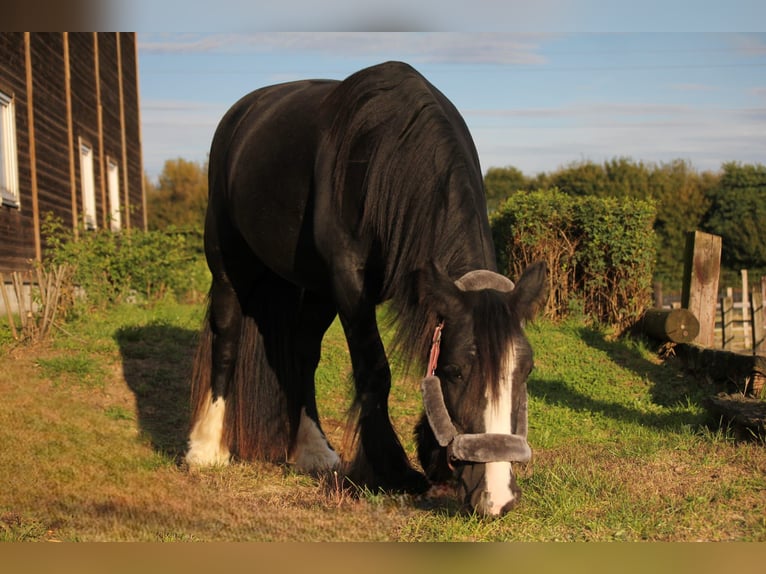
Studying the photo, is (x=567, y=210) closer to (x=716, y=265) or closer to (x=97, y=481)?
(x=716, y=265)

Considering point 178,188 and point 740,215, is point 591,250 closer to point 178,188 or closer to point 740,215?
point 740,215

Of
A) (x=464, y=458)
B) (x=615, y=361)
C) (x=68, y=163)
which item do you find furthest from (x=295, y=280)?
(x=68, y=163)

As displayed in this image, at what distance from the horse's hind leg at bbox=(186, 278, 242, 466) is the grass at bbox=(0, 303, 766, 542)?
36cm

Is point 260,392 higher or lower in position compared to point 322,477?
higher

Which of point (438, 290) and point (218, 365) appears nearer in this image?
point (438, 290)

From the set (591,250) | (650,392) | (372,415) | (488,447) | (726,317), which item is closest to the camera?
(488,447)

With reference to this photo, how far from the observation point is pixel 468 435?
128 inches

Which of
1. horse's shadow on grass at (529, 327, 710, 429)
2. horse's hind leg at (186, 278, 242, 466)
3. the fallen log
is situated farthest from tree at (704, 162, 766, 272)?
horse's hind leg at (186, 278, 242, 466)

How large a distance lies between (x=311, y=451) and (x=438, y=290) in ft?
8.33

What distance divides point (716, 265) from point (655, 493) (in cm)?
650

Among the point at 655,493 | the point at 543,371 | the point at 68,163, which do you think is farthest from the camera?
the point at 68,163

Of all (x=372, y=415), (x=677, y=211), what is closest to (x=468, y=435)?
(x=372, y=415)

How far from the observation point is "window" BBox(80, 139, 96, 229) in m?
16.0

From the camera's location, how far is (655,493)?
4.10 meters
